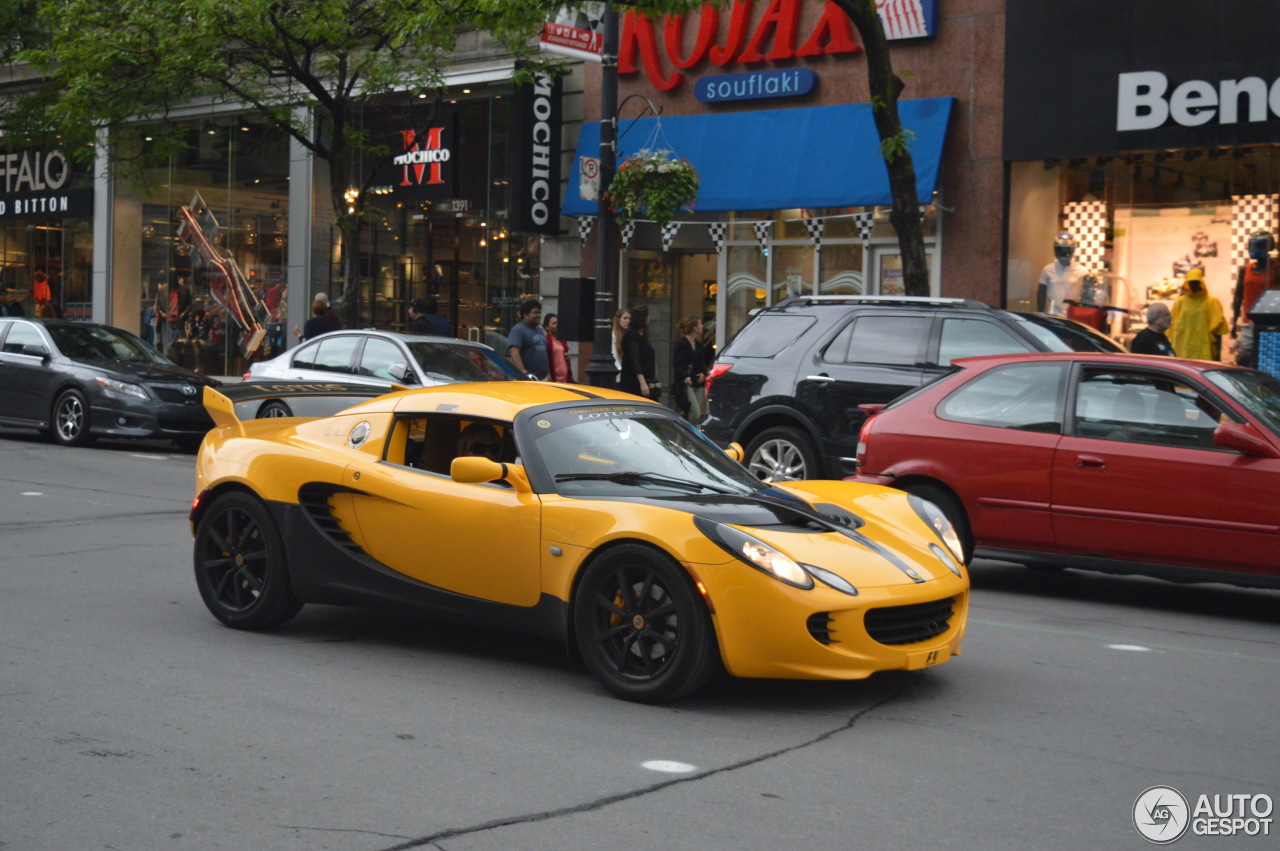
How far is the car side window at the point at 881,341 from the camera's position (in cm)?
1148

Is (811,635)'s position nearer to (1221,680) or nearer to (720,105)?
(1221,680)

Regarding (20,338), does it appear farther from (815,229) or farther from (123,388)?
(815,229)

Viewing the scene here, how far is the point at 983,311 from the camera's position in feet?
36.9

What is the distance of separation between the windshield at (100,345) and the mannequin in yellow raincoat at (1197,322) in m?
12.8

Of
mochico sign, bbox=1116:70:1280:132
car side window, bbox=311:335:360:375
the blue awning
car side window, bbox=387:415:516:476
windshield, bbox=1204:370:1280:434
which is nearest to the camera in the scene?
car side window, bbox=387:415:516:476

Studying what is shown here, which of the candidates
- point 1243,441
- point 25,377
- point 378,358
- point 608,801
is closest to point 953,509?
point 1243,441

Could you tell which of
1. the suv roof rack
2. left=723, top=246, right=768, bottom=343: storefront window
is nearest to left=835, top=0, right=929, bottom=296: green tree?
the suv roof rack

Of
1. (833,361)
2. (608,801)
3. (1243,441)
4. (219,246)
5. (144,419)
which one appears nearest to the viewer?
(608,801)

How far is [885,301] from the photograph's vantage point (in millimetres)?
11828

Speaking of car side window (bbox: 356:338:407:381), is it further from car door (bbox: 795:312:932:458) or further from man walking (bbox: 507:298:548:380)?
car door (bbox: 795:312:932:458)

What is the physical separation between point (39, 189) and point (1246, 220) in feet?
87.6

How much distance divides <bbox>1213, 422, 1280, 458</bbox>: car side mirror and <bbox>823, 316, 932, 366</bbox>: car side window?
370cm

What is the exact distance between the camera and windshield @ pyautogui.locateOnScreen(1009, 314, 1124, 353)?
1082 cm

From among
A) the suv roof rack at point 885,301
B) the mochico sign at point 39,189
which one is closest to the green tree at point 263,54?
the mochico sign at point 39,189
